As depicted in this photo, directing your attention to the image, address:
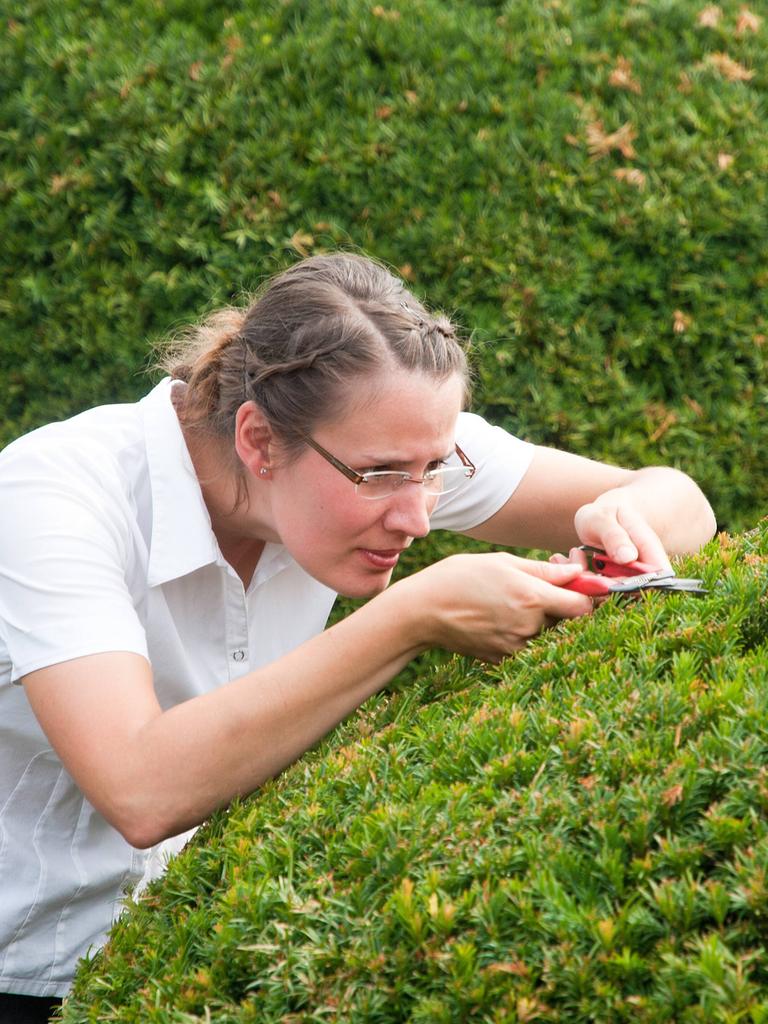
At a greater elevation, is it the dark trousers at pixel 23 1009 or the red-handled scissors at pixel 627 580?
the red-handled scissors at pixel 627 580

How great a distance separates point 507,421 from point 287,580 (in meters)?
1.42

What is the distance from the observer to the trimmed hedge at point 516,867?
4.18 ft

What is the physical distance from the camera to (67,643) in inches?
82.4

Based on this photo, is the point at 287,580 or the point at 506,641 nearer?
the point at 506,641

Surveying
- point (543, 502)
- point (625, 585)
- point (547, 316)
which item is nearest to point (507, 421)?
point (547, 316)

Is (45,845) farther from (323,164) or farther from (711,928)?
(323,164)

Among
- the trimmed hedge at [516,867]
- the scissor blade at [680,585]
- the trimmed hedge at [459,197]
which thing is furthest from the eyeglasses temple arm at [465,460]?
the trimmed hedge at [459,197]

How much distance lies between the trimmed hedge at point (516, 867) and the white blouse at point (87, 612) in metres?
0.57

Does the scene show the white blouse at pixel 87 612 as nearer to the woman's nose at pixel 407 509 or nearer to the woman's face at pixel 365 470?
the woman's face at pixel 365 470

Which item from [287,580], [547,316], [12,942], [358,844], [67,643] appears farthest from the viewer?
[547,316]

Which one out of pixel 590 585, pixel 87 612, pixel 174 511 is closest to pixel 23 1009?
pixel 87 612

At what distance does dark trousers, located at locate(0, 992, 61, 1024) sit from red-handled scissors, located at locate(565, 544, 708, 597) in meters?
1.46

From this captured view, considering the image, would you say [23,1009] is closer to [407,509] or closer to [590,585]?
[407,509]

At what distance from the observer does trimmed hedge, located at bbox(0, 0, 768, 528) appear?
398 centimetres
